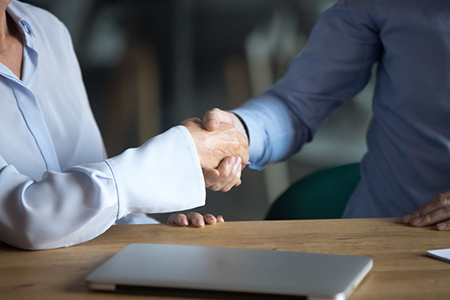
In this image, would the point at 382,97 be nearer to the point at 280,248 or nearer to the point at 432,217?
the point at 432,217

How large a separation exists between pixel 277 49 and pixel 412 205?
1583mm

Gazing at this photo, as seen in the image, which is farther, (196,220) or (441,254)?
(196,220)

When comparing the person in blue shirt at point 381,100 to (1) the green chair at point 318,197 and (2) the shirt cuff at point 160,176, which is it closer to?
(1) the green chair at point 318,197

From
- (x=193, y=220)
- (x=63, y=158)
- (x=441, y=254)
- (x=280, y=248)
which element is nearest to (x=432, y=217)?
(x=441, y=254)

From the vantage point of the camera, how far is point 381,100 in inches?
47.3

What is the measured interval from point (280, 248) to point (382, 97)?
0.70 meters

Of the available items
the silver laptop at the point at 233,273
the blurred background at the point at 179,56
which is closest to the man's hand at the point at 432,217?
the silver laptop at the point at 233,273

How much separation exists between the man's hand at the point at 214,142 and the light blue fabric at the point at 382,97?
0.40 ft

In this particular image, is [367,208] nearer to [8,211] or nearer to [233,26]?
[8,211]

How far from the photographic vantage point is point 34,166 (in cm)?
89

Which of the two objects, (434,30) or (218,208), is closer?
(434,30)

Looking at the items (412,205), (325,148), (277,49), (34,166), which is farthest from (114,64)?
(412,205)

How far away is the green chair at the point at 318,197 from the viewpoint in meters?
1.38

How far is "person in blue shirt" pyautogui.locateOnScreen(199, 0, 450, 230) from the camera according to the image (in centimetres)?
104
